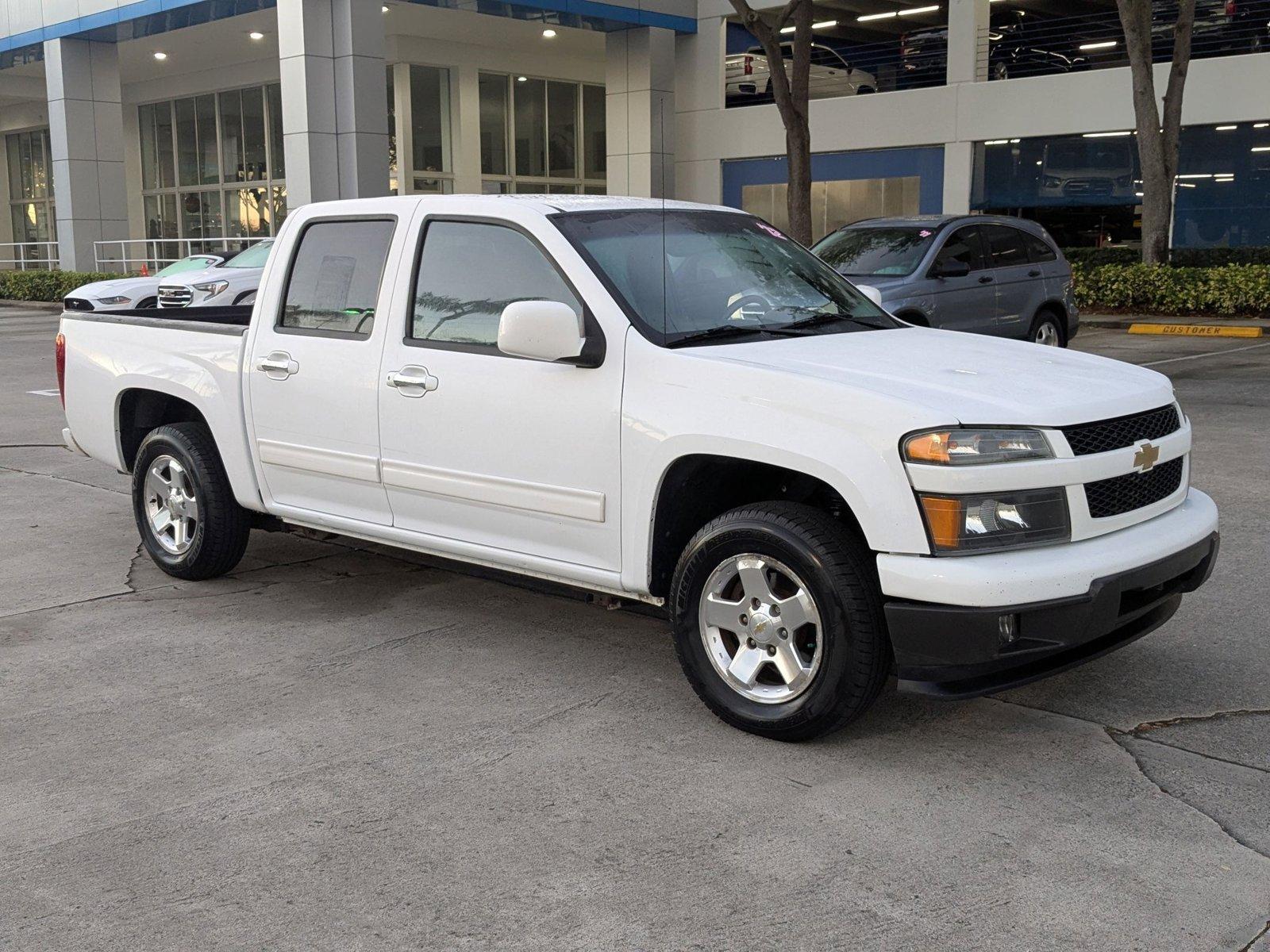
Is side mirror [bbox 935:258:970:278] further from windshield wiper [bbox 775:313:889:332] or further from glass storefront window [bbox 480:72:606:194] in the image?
glass storefront window [bbox 480:72:606:194]

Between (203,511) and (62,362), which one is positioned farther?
(62,362)

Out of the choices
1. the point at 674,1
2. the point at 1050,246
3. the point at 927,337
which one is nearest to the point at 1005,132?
the point at 674,1

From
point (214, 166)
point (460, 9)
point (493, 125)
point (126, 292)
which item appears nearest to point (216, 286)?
point (126, 292)

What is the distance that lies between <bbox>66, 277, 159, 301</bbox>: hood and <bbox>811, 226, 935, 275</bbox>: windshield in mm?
12238

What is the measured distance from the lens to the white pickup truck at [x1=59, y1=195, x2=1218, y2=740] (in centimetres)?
412

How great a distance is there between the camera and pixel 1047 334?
1477 centimetres

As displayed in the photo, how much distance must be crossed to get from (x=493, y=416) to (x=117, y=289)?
18.2 metres

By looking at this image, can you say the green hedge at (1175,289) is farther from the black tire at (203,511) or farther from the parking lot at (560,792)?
the black tire at (203,511)

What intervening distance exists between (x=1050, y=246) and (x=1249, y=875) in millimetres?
12300

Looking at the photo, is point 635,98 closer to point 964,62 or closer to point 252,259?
point 964,62

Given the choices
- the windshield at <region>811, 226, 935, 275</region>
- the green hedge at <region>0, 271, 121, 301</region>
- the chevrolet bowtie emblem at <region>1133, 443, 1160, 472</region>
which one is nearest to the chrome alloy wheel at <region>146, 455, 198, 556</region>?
the chevrolet bowtie emblem at <region>1133, 443, 1160, 472</region>

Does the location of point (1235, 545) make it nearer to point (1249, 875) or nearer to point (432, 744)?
point (1249, 875)

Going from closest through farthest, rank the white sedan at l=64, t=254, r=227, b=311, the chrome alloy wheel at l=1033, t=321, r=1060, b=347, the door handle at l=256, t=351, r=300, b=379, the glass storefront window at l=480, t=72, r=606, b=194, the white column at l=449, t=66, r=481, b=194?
the door handle at l=256, t=351, r=300, b=379, the chrome alloy wheel at l=1033, t=321, r=1060, b=347, the white sedan at l=64, t=254, r=227, b=311, the white column at l=449, t=66, r=481, b=194, the glass storefront window at l=480, t=72, r=606, b=194

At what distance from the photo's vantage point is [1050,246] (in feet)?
48.9
